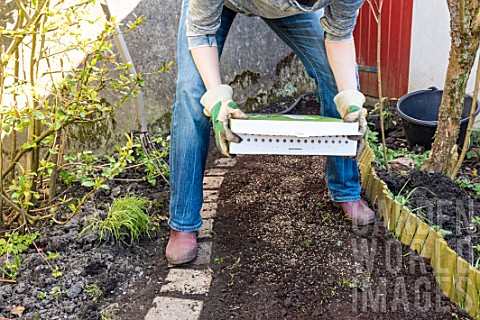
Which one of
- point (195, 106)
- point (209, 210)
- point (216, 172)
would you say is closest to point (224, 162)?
point (216, 172)

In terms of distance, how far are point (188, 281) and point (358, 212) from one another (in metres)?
0.89

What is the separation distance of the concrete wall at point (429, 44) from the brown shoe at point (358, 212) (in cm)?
184

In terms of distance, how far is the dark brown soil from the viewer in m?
2.02

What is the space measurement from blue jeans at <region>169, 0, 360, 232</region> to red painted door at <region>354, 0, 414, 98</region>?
85.3 inches

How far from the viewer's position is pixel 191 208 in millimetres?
2426

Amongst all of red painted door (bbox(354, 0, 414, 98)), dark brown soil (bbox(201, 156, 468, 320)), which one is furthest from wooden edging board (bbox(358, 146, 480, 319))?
red painted door (bbox(354, 0, 414, 98))

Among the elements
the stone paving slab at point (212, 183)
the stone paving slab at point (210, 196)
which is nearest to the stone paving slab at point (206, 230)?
the stone paving slab at point (210, 196)

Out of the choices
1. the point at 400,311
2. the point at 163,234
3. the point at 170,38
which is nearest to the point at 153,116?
the point at 170,38

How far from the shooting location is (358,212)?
2.60 m

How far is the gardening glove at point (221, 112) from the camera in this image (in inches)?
78.1

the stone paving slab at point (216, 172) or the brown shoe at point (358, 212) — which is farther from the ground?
the brown shoe at point (358, 212)

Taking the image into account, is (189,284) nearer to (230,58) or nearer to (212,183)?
(212,183)

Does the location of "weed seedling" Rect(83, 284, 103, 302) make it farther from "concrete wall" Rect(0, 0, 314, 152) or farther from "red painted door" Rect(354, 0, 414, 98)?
"red painted door" Rect(354, 0, 414, 98)

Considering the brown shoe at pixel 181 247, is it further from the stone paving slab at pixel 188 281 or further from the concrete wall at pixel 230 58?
the concrete wall at pixel 230 58
